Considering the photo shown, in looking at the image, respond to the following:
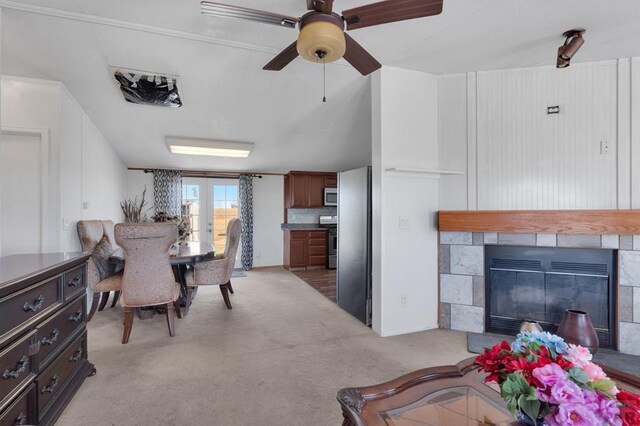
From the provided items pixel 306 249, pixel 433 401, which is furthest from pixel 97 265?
pixel 306 249

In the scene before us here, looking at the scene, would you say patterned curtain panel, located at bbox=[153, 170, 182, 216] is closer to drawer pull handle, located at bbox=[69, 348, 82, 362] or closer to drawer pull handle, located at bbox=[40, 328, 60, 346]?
drawer pull handle, located at bbox=[69, 348, 82, 362]

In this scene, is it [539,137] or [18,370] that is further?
[539,137]

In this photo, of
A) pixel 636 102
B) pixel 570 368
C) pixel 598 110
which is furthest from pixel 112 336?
pixel 636 102

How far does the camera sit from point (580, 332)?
227 cm

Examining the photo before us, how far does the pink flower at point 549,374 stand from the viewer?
2.55ft

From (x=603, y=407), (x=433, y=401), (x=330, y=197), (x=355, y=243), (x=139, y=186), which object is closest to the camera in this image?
(x=603, y=407)

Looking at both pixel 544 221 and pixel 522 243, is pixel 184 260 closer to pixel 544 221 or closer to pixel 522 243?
pixel 522 243

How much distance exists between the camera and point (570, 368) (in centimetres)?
82

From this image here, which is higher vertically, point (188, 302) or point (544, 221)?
point (544, 221)

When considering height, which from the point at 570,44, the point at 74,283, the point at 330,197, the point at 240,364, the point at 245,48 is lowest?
the point at 240,364

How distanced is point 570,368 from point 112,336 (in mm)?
3402

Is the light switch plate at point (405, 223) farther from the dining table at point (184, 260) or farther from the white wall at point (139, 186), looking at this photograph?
the white wall at point (139, 186)

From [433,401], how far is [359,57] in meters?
1.90

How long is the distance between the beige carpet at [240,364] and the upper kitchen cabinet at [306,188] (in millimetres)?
2963
